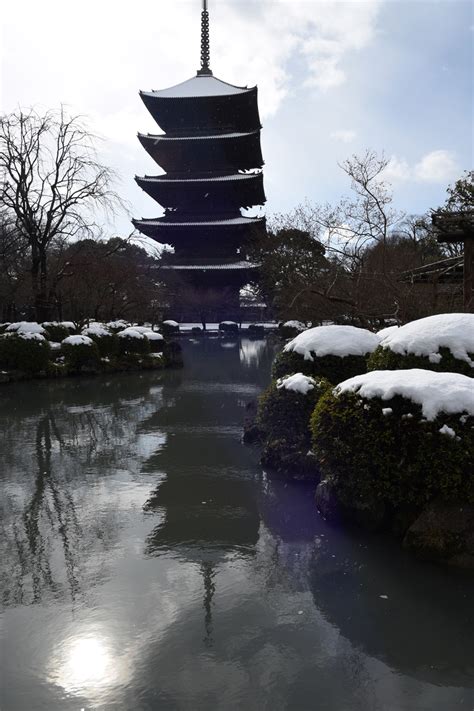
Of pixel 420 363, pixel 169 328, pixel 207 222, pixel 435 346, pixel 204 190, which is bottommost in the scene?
pixel 420 363

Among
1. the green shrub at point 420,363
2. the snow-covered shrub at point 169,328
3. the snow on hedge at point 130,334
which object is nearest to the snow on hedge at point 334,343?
the green shrub at point 420,363

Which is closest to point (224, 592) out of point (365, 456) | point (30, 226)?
point (365, 456)

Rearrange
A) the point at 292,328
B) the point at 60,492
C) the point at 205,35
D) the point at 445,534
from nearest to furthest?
1. the point at 445,534
2. the point at 60,492
3. the point at 292,328
4. the point at 205,35

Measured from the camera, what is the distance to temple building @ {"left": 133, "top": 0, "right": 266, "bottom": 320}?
115ft

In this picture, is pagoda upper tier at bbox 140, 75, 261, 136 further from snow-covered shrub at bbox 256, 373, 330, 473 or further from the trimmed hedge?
snow-covered shrub at bbox 256, 373, 330, 473

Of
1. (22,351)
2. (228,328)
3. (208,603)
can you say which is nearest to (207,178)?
(228,328)

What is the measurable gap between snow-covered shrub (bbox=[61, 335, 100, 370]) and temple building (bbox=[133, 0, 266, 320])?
19.6 m

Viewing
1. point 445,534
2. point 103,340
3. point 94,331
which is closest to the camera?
point 445,534

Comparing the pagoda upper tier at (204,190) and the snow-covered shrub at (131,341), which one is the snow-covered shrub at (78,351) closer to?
the snow-covered shrub at (131,341)

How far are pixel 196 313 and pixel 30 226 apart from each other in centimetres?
2072

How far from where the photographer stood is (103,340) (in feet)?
56.7

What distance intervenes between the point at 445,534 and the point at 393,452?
719mm

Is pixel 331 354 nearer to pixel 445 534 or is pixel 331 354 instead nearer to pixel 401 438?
pixel 401 438

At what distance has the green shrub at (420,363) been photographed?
16.2 ft
